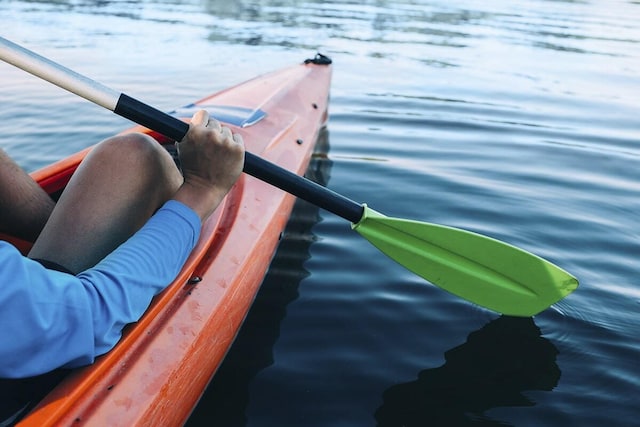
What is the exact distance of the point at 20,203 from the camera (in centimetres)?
188

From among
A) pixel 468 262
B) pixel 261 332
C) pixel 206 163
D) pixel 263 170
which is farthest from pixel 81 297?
pixel 468 262

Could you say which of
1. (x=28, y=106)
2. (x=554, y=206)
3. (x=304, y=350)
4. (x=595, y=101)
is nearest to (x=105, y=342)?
(x=304, y=350)

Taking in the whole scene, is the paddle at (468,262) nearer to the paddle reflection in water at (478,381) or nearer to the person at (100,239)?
the paddle reflection in water at (478,381)

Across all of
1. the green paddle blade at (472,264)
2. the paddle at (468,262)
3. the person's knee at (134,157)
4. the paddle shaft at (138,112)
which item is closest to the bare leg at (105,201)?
the person's knee at (134,157)

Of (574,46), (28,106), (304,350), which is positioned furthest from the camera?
(574,46)

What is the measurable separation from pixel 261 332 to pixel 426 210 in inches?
64.8

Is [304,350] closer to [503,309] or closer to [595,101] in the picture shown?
[503,309]

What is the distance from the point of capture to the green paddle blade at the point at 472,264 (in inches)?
95.5

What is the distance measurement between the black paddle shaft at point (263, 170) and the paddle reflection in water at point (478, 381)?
724mm

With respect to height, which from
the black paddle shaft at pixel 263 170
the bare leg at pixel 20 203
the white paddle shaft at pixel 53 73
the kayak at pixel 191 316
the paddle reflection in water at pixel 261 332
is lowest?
the paddle reflection in water at pixel 261 332

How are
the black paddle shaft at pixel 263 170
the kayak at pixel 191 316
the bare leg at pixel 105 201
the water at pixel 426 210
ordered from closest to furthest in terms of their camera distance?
the kayak at pixel 191 316, the bare leg at pixel 105 201, the black paddle shaft at pixel 263 170, the water at pixel 426 210

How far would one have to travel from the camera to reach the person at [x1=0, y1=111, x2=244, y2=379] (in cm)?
107

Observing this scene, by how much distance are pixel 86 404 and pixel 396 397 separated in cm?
121

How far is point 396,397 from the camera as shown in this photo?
2.16 metres
